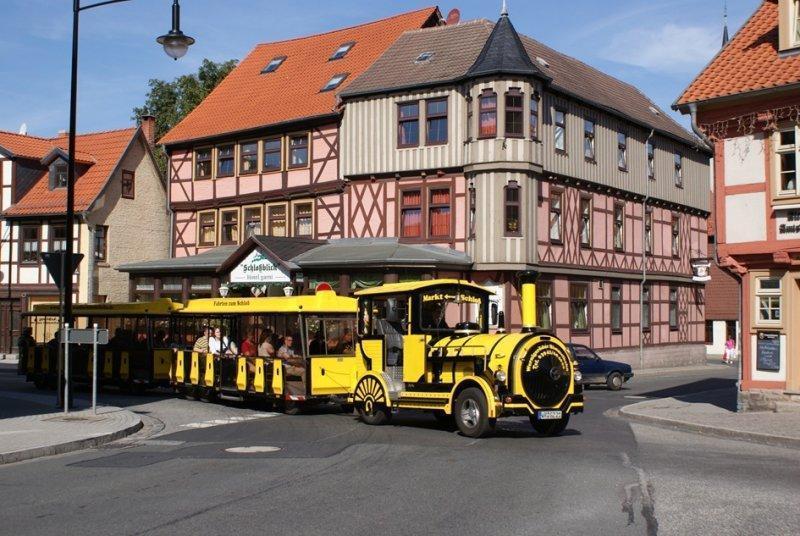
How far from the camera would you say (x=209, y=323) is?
2334 centimetres

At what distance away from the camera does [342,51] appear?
41188mm

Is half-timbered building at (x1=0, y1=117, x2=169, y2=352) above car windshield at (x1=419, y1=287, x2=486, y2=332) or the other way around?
above

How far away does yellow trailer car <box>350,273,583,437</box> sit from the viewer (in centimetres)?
1488

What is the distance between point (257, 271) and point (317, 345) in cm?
1622

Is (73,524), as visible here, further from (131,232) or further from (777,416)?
(131,232)

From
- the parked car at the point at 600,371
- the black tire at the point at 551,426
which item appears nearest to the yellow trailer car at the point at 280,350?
the black tire at the point at 551,426

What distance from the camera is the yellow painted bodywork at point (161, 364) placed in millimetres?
24859

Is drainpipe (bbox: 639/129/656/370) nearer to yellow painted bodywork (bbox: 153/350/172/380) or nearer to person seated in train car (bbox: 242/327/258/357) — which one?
yellow painted bodywork (bbox: 153/350/172/380)

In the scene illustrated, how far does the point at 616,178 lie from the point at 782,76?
19.8m

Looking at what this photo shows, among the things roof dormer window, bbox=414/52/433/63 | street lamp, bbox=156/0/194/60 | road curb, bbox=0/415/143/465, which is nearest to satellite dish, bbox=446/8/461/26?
roof dormer window, bbox=414/52/433/63

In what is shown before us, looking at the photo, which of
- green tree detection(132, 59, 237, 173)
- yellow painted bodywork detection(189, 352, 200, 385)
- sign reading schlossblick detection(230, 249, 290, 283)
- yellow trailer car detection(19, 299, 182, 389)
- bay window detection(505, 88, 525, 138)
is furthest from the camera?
green tree detection(132, 59, 237, 173)

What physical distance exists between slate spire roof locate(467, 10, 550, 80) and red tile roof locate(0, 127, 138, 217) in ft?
64.7

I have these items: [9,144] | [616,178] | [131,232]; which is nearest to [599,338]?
[616,178]

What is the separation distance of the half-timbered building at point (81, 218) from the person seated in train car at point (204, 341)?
2071 centimetres
